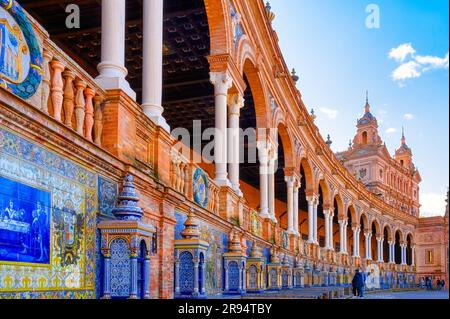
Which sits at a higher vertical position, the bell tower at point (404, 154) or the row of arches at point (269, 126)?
the bell tower at point (404, 154)

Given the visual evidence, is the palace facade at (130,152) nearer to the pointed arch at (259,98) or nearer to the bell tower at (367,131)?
the pointed arch at (259,98)

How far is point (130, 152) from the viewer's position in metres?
6.89

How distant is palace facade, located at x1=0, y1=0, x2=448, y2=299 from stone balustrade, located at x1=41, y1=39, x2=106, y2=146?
14mm

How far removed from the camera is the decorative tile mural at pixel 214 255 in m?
10.4

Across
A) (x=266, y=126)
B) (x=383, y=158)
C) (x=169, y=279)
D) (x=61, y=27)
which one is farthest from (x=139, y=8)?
(x=383, y=158)

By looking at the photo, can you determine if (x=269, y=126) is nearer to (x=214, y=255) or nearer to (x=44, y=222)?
(x=214, y=255)

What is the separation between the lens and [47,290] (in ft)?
16.5

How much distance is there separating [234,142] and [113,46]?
7.08 metres

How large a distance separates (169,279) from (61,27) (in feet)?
25.5

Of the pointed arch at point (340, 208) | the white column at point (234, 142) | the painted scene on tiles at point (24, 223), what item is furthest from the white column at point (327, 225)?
the painted scene on tiles at point (24, 223)

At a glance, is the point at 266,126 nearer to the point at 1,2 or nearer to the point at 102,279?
the point at 102,279

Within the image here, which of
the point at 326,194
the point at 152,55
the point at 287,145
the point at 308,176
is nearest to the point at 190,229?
the point at 152,55

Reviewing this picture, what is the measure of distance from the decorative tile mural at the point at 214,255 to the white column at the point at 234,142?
6.15ft

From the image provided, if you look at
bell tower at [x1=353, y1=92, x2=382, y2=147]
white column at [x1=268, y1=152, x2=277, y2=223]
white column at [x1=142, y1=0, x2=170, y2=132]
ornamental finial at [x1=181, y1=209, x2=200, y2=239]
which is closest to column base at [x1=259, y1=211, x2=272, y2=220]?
white column at [x1=268, y1=152, x2=277, y2=223]
